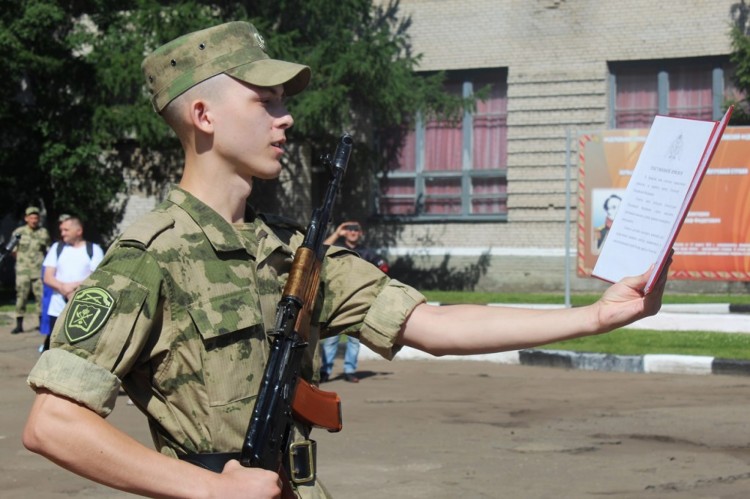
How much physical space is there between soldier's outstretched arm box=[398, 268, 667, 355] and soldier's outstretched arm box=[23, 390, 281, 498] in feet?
2.58

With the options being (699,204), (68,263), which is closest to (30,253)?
(68,263)

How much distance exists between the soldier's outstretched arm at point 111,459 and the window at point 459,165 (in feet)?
74.1

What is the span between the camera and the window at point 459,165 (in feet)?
82.6

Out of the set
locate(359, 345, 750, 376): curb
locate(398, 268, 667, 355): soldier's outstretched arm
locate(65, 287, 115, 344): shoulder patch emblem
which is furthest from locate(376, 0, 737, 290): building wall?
locate(65, 287, 115, 344): shoulder patch emblem

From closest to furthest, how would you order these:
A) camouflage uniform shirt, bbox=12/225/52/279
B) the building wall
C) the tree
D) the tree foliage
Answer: camouflage uniform shirt, bbox=12/225/52/279 < the tree foliage < the building wall < the tree

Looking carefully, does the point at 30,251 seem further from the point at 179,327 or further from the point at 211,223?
the point at 179,327

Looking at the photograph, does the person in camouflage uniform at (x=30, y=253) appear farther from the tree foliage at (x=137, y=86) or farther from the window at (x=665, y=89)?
the window at (x=665, y=89)

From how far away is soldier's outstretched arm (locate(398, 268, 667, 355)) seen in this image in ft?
9.34

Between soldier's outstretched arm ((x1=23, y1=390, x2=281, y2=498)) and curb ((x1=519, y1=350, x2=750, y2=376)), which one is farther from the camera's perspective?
curb ((x1=519, y1=350, x2=750, y2=376))

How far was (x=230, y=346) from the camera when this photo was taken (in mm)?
2572

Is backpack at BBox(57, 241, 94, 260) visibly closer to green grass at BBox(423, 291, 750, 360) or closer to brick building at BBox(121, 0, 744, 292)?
green grass at BBox(423, 291, 750, 360)

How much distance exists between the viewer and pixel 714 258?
56.1 feet

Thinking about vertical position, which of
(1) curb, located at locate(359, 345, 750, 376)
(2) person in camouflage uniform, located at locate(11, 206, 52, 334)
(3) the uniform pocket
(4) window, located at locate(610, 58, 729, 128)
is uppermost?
(4) window, located at locate(610, 58, 729, 128)

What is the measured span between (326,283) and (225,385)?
0.49 metres
